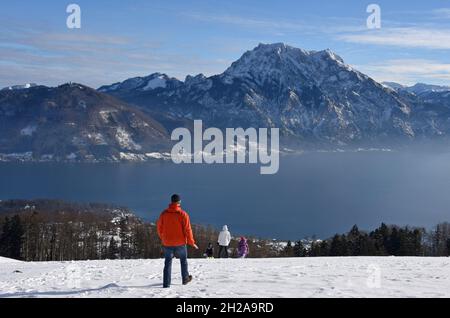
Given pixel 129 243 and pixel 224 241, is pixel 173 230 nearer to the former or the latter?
Answer: pixel 224 241

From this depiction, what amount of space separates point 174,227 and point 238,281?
2.63 meters

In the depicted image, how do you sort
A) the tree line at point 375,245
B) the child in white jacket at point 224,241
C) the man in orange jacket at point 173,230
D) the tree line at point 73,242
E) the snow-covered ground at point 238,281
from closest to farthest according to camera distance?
1. the snow-covered ground at point 238,281
2. the man in orange jacket at point 173,230
3. the child in white jacket at point 224,241
4. the tree line at point 375,245
5. the tree line at point 73,242

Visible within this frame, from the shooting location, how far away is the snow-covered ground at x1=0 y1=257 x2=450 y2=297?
11.9 metres

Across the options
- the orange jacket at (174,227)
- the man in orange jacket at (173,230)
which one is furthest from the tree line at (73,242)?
the orange jacket at (174,227)

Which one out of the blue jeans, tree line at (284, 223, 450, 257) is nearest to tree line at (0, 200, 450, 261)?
tree line at (284, 223, 450, 257)

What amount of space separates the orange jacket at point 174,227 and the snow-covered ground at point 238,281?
126 cm

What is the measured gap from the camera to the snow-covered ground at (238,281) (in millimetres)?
11945

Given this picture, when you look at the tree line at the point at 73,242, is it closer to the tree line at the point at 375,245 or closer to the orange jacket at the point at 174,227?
the tree line at the point at 375,245

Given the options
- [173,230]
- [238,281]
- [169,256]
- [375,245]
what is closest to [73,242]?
[375,245]

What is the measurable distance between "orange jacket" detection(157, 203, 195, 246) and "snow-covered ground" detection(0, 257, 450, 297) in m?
1.26

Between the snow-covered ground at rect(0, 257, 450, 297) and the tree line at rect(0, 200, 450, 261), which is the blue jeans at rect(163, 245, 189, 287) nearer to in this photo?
the snow-covered ground at rect(0, 257, 450, 297)
